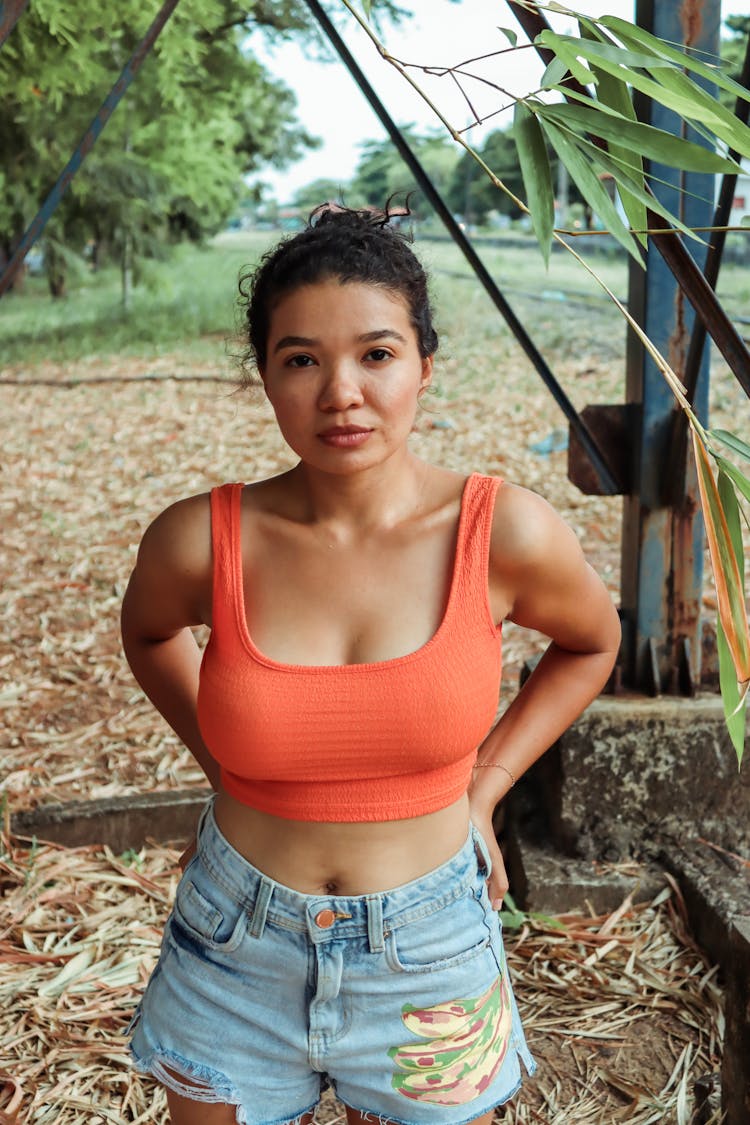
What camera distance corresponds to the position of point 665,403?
2904 mm

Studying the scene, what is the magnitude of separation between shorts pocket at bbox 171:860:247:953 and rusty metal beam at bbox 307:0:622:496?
148 cm

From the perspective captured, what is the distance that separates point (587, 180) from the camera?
1155 mm

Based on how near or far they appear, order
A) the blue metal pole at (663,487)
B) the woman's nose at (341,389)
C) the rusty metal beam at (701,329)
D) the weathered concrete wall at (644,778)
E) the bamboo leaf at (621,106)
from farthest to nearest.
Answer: the weathered concrete wall at (644,778) < the blue metal pole at (663,487) < the rusty metal beam at (701,329) < the woman's nose at (341,389) < the bamboo leaf at (621,106)

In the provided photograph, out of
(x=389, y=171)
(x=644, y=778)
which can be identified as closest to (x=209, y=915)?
(x=644, y=778)

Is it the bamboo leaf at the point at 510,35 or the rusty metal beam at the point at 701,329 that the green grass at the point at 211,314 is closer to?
the rusty metal beam at the point at 701,329

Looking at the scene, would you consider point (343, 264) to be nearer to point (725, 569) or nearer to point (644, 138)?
point (644, 138)

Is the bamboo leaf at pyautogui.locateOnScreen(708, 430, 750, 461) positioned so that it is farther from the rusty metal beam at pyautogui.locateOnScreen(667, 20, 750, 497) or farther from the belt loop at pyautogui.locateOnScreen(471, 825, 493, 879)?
the belt loop at pyautogui.locateOnScreen(471, 825, 493, 879)

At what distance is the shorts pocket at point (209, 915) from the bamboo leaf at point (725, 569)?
0.74 m

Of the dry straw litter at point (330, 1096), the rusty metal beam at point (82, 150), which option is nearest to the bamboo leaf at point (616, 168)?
the rusty metal beam at point (82, 150)

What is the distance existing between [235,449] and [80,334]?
554 centimetres

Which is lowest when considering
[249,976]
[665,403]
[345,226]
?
[249,976]

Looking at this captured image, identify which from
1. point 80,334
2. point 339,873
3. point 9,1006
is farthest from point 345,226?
Result: point 80,334

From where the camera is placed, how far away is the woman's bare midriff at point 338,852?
1540 mm

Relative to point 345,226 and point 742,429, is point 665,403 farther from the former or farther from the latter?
point 742,429
